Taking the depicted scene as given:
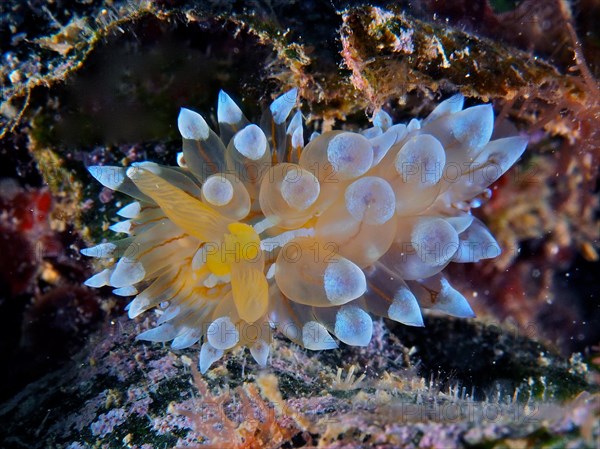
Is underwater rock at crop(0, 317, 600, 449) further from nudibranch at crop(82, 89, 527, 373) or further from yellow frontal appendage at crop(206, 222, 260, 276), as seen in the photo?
yellow frontal appendage at crop(206, 222, 260, 276)

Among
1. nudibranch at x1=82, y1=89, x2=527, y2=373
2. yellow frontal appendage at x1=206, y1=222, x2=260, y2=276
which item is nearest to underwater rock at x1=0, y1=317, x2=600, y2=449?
nudibranch at x1=82, y1=89, x2=527, y2=373

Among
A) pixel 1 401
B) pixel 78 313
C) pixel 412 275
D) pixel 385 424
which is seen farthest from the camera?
pixel 78 313

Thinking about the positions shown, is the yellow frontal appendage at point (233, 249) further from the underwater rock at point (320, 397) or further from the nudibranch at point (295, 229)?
the underwater rock at point (320, 397)

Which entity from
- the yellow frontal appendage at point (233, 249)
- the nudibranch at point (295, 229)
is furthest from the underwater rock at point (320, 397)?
the yellow frontal appendage at point (233, 249)

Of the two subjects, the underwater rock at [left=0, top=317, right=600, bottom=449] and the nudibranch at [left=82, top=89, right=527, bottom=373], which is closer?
the underwater rock at [left=0, top=317, right=600, bottom=449]

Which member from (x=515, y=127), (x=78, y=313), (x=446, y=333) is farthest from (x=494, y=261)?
(x=78, y=313)

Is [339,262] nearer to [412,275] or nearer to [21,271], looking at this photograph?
[412,275]

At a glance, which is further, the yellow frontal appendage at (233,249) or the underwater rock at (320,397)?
the yellow frontal appendage at (233,249)

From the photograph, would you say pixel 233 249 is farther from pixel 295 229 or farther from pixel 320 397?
pixel 320 397

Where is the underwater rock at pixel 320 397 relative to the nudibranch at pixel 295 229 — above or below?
below
